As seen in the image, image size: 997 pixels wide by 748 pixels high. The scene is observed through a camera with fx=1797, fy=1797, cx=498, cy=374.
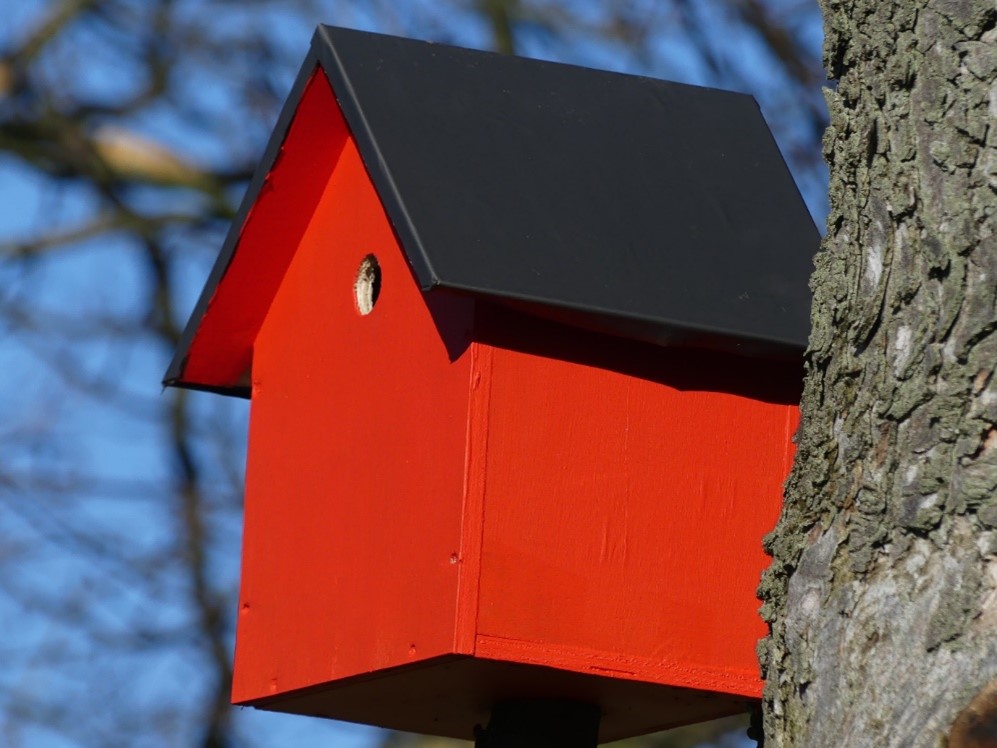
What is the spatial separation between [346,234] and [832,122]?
1167mm

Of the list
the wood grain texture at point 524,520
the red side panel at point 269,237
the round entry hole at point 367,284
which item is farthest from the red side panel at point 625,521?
the red side panel at point 269,237

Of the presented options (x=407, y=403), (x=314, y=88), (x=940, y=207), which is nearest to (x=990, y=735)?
(x=940, y=207)

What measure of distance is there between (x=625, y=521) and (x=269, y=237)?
0.97 m

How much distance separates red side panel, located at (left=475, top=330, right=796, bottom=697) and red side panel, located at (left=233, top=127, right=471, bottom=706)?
74 mm

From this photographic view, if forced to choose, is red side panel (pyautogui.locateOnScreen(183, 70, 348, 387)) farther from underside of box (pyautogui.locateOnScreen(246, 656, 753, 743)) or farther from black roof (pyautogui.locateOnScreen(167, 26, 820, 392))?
underside of box (pyautogui.locateOnScreen(246, 656, 753, 743))

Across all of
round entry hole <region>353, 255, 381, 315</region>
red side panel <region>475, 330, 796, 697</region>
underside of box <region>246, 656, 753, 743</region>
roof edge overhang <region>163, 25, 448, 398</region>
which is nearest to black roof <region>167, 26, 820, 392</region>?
roof edge overhang <region>163, 25, 448, 398</region>

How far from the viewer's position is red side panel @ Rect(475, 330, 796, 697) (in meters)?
2.42

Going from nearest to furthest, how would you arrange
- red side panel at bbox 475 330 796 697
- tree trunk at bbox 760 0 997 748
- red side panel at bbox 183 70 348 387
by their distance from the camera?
tree trunk at bbox 760 0 997 748 → red side panel at bbox 475 330 796 697 → red side panel at bbox 183 70 348 387

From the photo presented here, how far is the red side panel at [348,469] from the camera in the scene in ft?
8.23

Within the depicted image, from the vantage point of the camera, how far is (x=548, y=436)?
2.49 metres

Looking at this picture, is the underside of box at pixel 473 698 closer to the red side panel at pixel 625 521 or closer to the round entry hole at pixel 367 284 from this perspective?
the red side panel at pixel 625 521

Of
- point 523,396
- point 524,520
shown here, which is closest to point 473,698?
point 524,520

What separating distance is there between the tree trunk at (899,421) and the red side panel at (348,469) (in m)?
0.66

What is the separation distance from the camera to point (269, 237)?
3.15 m
